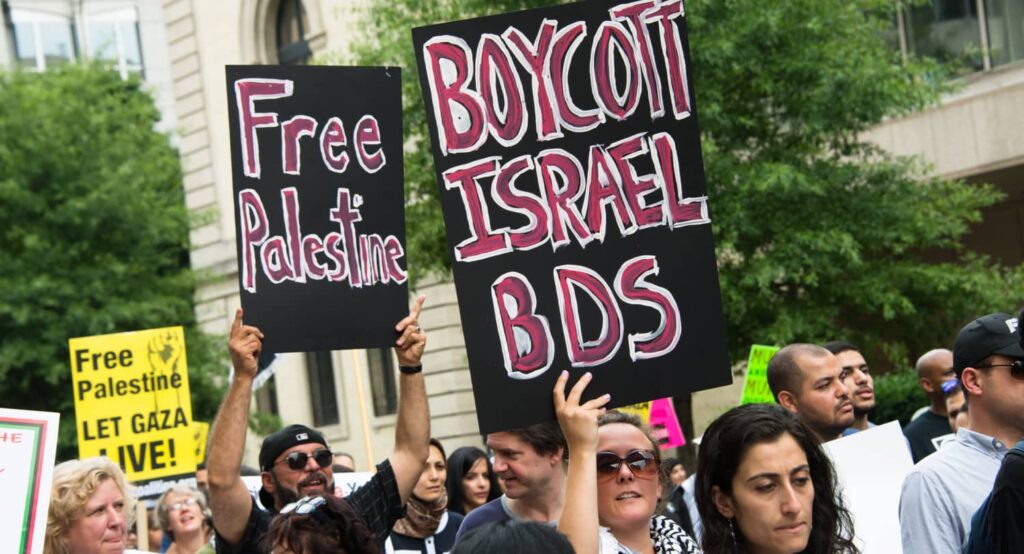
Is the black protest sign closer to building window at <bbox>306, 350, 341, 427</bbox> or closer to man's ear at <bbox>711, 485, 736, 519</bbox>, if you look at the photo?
man's ear at <bbox>711, 485, 736, 519</bbox>

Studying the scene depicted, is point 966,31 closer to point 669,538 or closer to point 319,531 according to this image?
point 669,538

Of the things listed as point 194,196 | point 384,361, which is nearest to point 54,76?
point 194,196

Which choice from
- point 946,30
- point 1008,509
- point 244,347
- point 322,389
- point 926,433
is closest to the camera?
point 1008,509

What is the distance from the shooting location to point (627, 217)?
16.1 feet

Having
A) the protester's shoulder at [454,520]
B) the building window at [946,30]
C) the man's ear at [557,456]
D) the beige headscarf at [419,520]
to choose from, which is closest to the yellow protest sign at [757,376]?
the protester's shoulder at [454,520]

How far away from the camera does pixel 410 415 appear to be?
5.78m

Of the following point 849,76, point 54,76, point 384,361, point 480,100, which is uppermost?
point 54,76

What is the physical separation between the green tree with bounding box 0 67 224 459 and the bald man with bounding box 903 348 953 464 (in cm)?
1767

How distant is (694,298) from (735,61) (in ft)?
36.6

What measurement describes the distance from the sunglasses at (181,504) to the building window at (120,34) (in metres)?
37.5

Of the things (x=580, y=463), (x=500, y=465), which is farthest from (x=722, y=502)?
(x=500, y=465)

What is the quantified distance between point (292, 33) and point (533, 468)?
77.5 ft

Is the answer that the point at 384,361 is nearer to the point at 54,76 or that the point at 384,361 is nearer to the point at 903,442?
the point at 54,76

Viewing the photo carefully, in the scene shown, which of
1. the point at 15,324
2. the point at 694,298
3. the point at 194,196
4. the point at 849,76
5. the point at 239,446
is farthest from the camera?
the point at 194,196
